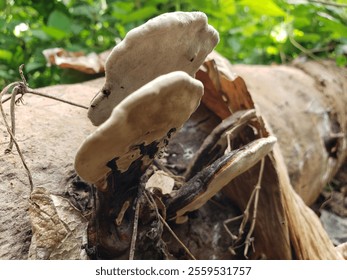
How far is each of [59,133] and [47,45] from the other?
1.00m

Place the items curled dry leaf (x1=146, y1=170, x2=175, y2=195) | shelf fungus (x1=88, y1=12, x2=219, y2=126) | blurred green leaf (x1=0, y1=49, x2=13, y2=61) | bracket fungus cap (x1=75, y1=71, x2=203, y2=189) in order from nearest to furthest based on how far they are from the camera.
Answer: bracket fungus cap (x1=75, y1=71, x2=203, y2=189)
shelf fungus (x1=88, y1=12, x2=219, y2=126)
curled dry leaf (x1=146, y1=170, x2=175, y2=195)
blurred green leaf (x1=0, y1=49, x2=13, y2=61)

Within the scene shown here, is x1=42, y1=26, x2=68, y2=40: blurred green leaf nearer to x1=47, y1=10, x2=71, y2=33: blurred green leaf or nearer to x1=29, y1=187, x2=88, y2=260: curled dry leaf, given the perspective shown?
x1=47, y1=10, x2=71, y2=33: blurred green leaf

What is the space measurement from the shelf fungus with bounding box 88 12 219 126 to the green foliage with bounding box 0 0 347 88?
0.86 meters

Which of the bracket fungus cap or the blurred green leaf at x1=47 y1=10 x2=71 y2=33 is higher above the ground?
the bracket fungus cap

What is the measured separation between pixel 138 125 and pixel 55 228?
0.28 metres

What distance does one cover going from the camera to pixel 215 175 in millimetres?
716

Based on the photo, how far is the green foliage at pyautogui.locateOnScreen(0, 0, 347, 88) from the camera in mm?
1698

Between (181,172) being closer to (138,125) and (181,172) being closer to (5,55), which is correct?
(138,125)

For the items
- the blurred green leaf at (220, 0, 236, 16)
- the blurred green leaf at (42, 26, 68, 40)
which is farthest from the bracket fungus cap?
the blurred green leaf at (220, 0, 236, 16)

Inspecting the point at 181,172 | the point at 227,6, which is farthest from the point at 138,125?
the point at 227,6

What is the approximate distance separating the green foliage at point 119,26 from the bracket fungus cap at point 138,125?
942mm

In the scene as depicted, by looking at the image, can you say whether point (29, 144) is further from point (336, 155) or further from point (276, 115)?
point (336, 155)

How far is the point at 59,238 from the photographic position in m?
0.68
